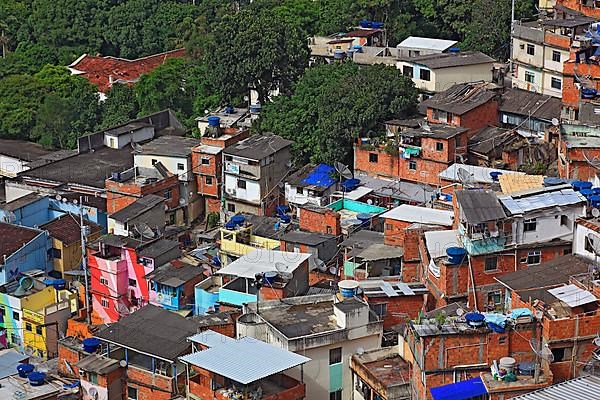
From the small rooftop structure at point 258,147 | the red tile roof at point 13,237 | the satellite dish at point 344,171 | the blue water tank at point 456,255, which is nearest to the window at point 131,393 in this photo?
the blue water tank at point 456,255

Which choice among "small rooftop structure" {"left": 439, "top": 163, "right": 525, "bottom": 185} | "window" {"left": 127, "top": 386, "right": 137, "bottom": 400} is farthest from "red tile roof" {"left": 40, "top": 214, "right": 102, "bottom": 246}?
"small rooftop structure" {"left": 439, "top": 163, "right": 525, "bottom": 185}

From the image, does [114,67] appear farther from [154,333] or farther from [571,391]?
[571,391]

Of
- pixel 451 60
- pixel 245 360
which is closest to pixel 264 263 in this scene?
pixel 245 360

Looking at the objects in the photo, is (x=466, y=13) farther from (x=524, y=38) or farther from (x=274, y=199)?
(x=274, y=199)

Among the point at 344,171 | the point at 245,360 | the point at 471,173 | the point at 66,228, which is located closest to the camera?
the point at 245,360

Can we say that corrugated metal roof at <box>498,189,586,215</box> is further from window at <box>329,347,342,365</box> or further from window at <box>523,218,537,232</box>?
window at <box>329,347,342,365</box>

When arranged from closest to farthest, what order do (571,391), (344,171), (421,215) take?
(571,391), (421,215), (344,171)

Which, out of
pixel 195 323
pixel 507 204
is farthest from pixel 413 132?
pixel 195 323
